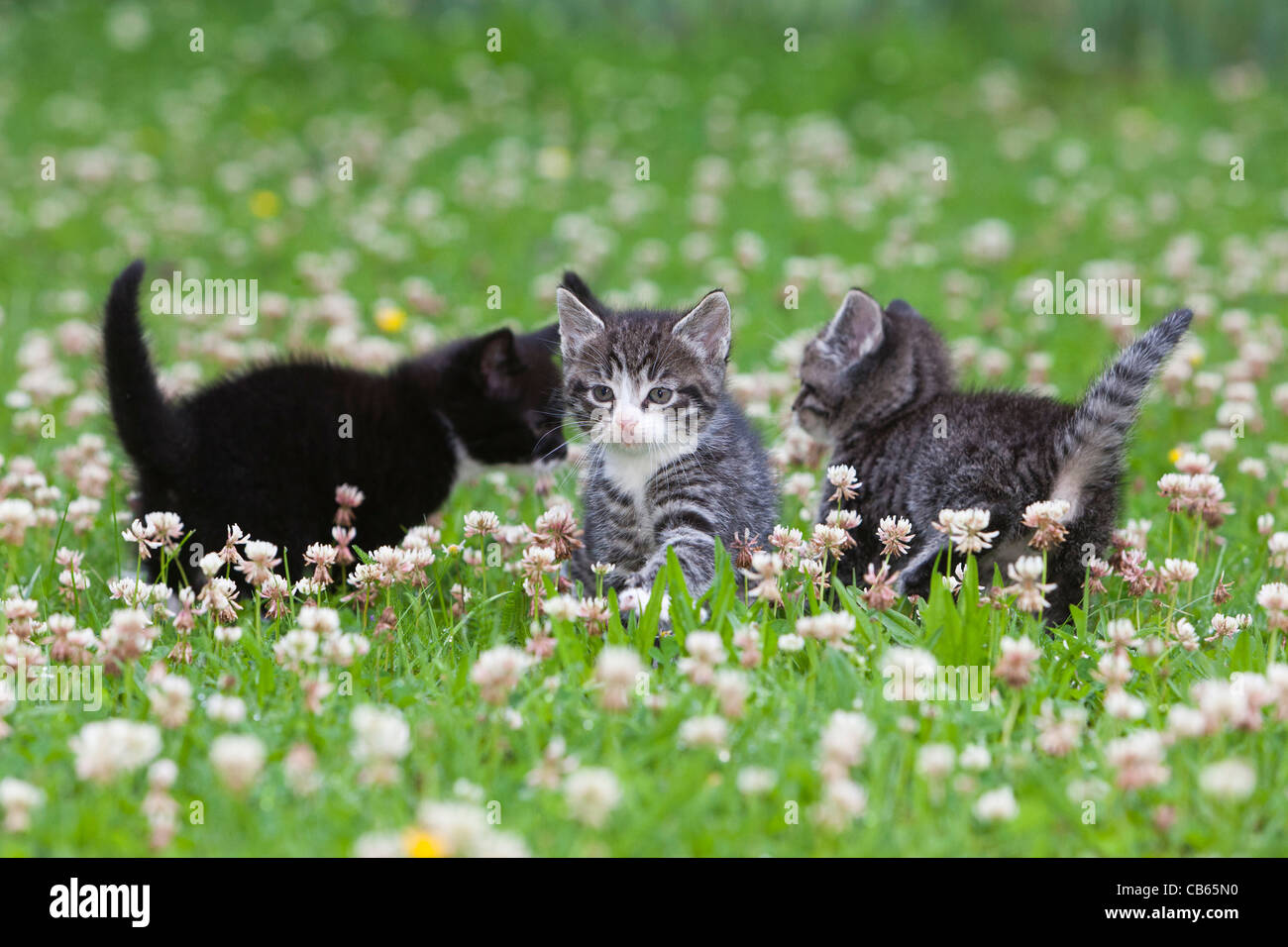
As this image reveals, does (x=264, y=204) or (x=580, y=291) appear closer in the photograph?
(x=580, y=291)

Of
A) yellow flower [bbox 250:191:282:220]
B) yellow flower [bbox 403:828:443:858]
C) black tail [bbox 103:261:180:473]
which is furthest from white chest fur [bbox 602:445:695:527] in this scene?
yellow flower [bbox 250:191:282:220]

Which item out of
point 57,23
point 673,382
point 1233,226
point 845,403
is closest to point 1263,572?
point 845,403

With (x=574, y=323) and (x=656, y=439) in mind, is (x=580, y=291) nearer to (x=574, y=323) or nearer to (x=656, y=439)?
(x=574, y=323)

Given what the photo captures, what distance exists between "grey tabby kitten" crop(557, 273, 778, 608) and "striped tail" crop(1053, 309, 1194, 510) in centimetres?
111

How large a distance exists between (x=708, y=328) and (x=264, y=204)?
24.0 ft

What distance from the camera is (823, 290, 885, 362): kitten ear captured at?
554 centimetres

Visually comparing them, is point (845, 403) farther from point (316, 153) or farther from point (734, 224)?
point (316, 153)

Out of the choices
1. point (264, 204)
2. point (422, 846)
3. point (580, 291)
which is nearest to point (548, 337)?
point (580, 291)

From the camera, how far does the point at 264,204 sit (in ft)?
36.8

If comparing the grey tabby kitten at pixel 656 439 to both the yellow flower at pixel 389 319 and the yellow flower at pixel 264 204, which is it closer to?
the yellow flower at pixel 389 319

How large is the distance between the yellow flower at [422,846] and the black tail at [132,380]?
103 inches
